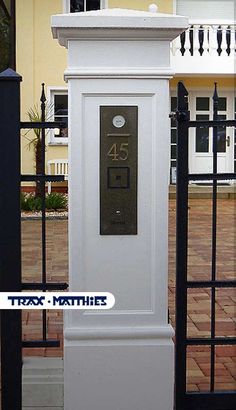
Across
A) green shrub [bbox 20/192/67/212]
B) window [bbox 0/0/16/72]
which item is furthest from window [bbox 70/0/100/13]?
green shrub [bbox 20/192/67/212]

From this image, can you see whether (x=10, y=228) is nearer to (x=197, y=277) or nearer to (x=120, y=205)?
(x=120, y=205)

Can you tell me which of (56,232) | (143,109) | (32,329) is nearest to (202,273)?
(32,329)

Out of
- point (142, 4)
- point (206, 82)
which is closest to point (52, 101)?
point (142, 4)

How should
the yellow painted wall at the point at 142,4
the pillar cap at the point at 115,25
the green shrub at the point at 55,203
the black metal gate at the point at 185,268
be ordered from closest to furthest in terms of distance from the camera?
the pillar cap at the point at 115,25, the black metal gate at the point at 185,268, the green shrub at the point at 55,203, the yellow painted wall at the point at 142,4

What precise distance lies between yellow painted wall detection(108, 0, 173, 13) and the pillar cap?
1459 cm

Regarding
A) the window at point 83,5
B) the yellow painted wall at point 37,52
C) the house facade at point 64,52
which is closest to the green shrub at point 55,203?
the house facade at point 64,52

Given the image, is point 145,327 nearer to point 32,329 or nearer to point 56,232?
point 32,329

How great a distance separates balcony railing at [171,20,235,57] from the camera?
1720 centimetres

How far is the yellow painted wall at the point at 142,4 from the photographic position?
57.7ft

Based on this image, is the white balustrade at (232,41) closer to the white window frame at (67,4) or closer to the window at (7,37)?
the white window frame at (67,4)

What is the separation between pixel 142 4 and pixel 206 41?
1.90 m

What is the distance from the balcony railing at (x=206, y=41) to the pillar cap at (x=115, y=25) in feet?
45.9

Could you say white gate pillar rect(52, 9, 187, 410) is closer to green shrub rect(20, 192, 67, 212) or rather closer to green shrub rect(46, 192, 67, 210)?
green shrub rect(20, 192, 67, 212)

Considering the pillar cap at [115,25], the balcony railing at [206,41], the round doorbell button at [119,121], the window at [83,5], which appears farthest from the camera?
the window at [83,5]
